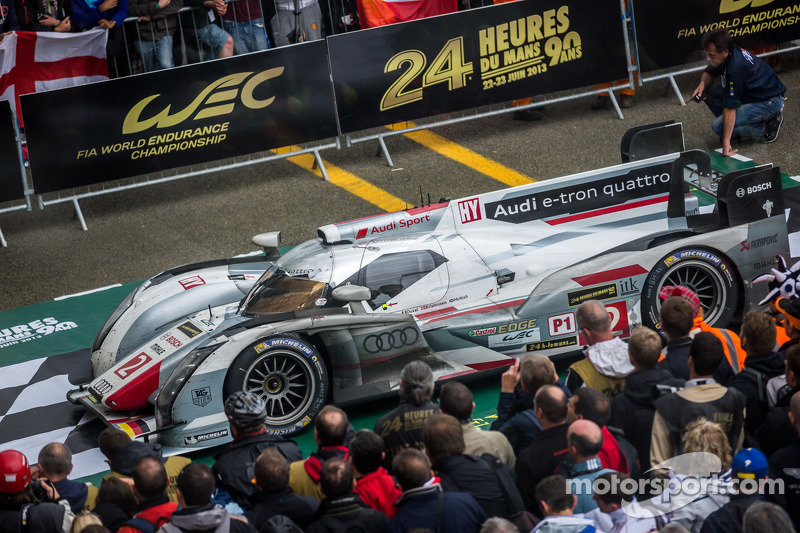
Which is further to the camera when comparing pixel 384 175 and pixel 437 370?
pixel 384 175

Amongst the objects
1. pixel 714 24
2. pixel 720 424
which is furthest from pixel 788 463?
pixel 714 24

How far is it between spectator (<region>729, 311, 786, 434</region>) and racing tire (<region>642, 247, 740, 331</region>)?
2.00 meters

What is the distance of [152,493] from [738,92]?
9.06m

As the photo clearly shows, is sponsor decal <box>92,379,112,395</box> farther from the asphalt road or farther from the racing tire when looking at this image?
the racing tire

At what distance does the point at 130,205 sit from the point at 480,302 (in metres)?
6.30

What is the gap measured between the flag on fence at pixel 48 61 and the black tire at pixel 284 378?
240 inches

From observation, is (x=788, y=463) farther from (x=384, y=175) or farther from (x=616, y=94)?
(x=616, y=94)

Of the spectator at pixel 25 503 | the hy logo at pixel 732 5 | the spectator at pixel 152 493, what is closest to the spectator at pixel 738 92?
the hy logo at pixel 732 5

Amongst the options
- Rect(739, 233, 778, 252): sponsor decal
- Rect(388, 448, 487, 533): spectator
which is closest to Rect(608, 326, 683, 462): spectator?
Rect(388, 448, 487, 533): spectator

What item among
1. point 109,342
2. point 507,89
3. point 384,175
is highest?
point 507,89

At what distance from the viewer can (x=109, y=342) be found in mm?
7949

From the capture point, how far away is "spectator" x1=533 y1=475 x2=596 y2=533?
391 centimetres

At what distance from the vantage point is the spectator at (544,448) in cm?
460

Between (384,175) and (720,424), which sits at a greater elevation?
(384,175)
